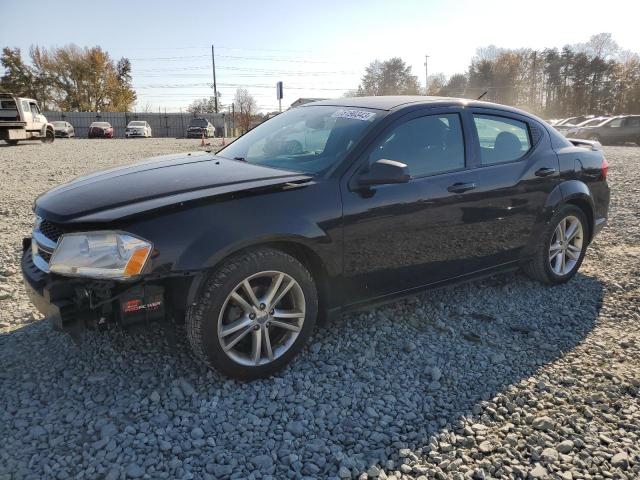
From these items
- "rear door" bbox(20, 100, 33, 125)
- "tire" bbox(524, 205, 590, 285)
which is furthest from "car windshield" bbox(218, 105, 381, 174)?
"rear door" bbox(20, 100, 33, 125)

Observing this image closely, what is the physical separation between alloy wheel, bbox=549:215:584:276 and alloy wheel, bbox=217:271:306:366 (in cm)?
268

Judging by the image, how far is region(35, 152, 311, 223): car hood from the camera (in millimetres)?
2670

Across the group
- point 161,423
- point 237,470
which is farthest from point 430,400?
point 161,423

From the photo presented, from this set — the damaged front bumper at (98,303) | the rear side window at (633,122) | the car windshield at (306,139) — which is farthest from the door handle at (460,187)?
the rear side window at (633,122)

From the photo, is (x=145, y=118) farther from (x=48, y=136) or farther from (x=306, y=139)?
(x=306, y=139)

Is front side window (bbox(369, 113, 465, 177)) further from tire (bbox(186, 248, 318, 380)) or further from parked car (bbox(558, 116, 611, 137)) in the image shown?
parked car (bbox(558, 116, 611, 137))

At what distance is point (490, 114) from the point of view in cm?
404

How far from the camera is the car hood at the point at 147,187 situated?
267 centimetres

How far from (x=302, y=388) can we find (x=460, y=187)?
1.81 metres

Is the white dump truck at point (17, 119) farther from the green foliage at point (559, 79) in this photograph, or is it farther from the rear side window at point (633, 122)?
the green foliage at point (559, 79)

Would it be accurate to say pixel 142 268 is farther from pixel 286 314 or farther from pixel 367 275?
pixel 367 275

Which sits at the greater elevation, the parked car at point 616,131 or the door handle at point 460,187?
the parked car at point 616,131

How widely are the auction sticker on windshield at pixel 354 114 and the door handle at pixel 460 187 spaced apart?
759 millimetres

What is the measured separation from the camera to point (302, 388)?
9.36ft
